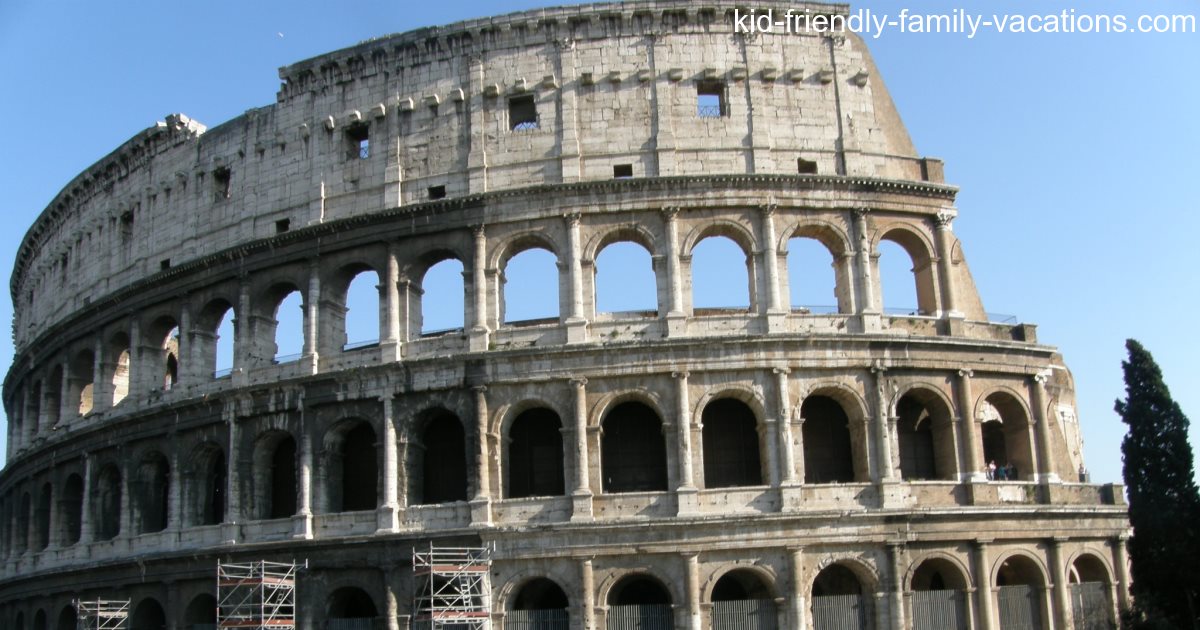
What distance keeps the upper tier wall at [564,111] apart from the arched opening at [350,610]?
9.10 meters

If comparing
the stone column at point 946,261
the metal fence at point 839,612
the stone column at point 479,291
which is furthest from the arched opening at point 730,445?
the stone column at point 946,261

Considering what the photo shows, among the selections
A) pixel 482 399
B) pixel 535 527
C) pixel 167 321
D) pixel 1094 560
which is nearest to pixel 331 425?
pixel 482 399

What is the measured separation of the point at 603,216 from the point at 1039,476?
11.7 metres

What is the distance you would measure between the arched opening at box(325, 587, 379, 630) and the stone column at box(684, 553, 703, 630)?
7.23 metres

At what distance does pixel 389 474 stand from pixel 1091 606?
53.6 feet

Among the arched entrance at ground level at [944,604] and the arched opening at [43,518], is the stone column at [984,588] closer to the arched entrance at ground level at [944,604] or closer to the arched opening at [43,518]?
the arched entrance at ground level at [944,604]

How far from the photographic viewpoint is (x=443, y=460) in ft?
88.8

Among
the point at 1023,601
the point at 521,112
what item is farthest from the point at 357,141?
the point at 1023,601

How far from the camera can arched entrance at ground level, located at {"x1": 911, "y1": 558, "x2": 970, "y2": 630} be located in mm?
24734

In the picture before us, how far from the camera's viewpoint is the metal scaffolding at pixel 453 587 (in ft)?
78.7

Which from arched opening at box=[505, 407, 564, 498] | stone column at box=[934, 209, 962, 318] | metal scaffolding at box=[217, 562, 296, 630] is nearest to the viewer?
metal scaffolding at box=[217, 562, 296, 630]

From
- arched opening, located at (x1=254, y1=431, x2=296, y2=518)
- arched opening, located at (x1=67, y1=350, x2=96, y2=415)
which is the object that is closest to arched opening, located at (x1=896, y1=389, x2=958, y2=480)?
arched opening, located at (x1=254, y1=431, x2=296, y2=518)

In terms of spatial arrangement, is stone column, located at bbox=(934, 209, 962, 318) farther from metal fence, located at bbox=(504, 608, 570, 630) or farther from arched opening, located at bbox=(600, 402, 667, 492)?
metal fence, located at bbox=(504, 608, 570, 630)

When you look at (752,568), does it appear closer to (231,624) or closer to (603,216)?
(603,216)
